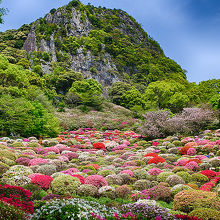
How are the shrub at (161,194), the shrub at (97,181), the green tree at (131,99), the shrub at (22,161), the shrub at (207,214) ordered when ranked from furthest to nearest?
the green tree at (131,99)
the shrub at (22,161)
the shrub at (97,181)
the shrub at (161,194)
the shrub at (207,214)

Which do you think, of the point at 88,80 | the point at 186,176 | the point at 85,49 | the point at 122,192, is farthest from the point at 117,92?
the point at 122,192

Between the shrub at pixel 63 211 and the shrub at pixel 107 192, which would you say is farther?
the shrub at pixel 107 192

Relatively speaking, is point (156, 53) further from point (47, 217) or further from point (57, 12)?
point (47, 217)

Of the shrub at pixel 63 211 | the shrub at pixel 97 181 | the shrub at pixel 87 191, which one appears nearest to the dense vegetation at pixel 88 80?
the shrub at pixel 97 181

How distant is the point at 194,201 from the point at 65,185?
5014 mm

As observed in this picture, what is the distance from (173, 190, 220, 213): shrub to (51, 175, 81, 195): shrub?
13.3ft

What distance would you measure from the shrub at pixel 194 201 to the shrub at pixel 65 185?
4.07 metres

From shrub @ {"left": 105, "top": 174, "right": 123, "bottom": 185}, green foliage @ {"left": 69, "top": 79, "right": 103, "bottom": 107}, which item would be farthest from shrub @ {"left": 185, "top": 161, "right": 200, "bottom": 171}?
green foliage @ {"left": 69, "top": 79, "right": 103, "bottom": 107}

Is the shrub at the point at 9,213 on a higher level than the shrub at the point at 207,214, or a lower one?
lower

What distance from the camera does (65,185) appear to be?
863 cm

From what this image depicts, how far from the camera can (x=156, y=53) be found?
10738 centimetres

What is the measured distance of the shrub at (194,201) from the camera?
6609mm

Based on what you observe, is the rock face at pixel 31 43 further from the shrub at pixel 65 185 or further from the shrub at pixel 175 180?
the shrub at pixel 175 180

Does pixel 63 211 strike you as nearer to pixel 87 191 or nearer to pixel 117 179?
pixel 87 191
